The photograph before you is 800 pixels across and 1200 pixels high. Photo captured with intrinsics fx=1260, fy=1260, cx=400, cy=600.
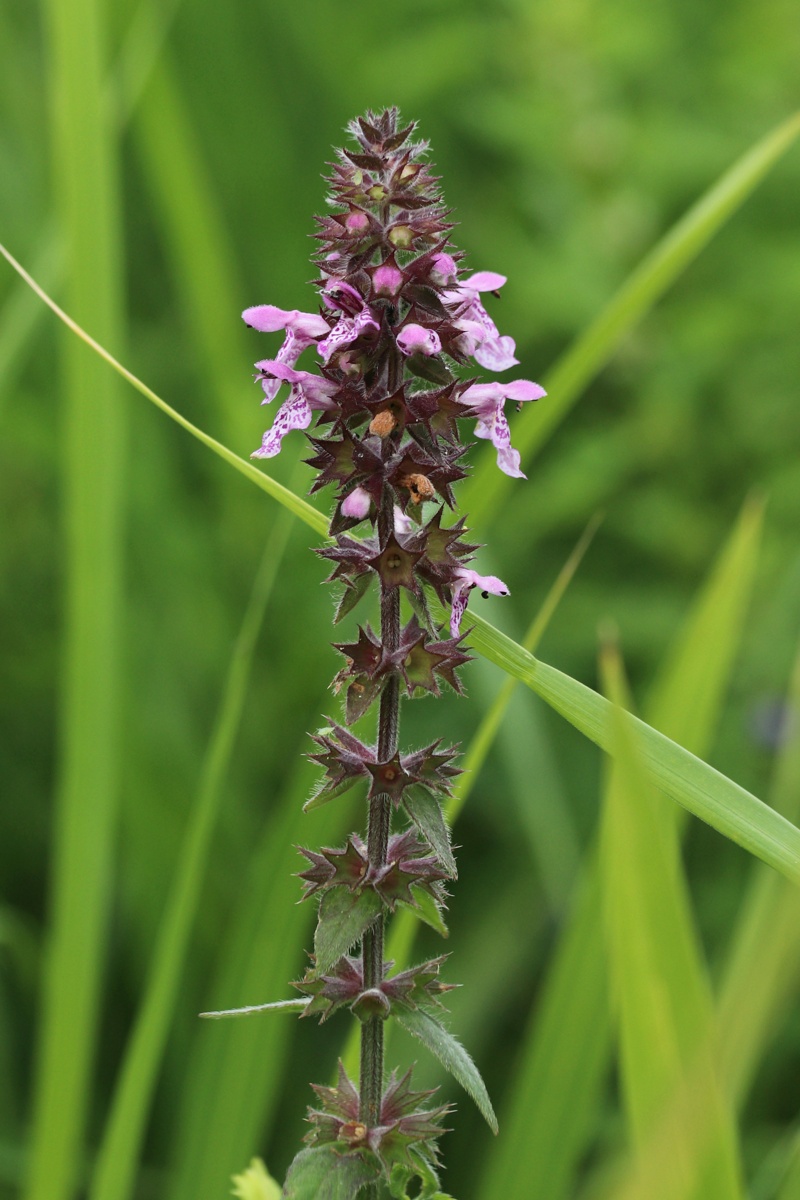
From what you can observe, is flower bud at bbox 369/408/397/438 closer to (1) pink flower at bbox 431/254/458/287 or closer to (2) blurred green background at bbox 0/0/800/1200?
(1) pink flower at bbox 431/254/458/287

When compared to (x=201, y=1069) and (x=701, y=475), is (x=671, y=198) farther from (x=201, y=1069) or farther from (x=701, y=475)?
(x=201, y=1069)

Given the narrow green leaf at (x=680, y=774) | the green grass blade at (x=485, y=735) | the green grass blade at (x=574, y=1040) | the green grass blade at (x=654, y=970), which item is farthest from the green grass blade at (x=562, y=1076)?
the green grass blade at (x=654, y=970)

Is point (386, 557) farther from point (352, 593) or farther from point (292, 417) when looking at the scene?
point (292, 417)

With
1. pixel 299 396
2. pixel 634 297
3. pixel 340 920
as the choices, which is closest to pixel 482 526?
pixel 634 297

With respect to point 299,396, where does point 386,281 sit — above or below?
above

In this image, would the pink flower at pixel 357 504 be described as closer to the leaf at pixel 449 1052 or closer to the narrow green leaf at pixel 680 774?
the narrow green leaf at pixel 680 774

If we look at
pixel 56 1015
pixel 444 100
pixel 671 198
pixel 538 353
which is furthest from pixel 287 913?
pixel 444 100
